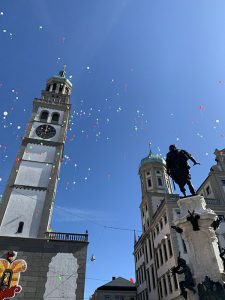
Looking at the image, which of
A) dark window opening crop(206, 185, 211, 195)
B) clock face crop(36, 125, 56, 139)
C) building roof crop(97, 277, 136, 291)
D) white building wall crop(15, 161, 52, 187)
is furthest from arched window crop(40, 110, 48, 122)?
building roof crop(97, 277, 136, 291)

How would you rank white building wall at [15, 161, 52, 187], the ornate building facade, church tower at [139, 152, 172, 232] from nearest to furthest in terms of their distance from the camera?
white building wall at [15, 161, 52, 187] < the ornate building facade < church tower at [139, 152, 172, 232]

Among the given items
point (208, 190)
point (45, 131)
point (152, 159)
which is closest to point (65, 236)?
point (45, 131)

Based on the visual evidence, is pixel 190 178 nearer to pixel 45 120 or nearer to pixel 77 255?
pixel 77 255

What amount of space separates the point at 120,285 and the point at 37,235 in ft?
151

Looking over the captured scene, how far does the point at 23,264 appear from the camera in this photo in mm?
21750

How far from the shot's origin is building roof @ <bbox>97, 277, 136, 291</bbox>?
5912cm

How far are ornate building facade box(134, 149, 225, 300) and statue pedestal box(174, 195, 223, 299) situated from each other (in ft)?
59.4

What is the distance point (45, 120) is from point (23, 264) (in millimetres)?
18903

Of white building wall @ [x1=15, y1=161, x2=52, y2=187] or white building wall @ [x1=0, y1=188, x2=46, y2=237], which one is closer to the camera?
white building wall @ [x1=0, y1=188, x2=46, y2=237]

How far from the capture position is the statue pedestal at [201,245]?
7.95 metres

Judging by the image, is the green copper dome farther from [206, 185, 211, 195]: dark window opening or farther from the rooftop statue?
the rooftop statue

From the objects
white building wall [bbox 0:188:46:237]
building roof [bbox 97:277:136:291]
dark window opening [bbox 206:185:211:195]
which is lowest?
white building wall [bbox 0:188:46:237]

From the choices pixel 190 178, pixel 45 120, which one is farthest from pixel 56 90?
pixel 190 178

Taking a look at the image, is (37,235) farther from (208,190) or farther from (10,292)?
(208,190)
